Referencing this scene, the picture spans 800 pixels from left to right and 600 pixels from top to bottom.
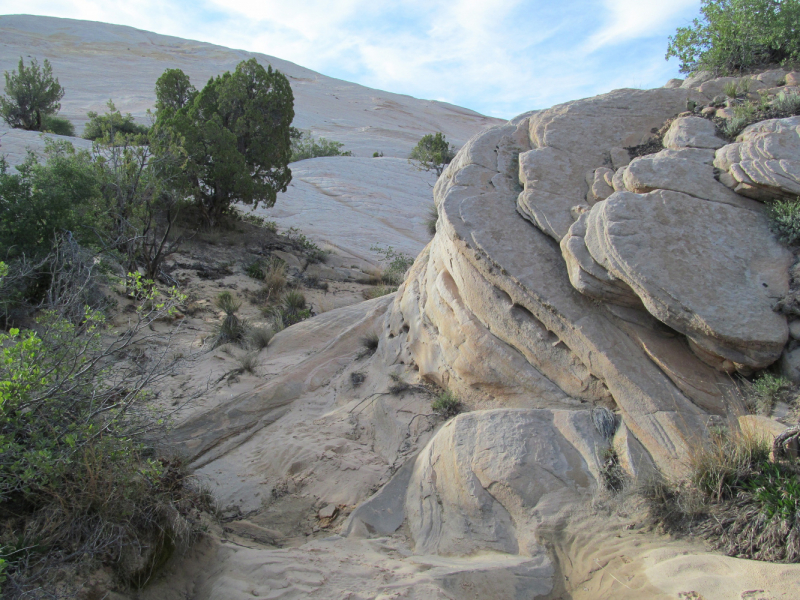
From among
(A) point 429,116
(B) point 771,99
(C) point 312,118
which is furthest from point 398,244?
(A) point 429,116

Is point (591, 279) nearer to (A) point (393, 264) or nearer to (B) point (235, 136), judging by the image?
(A) point (393, 264)

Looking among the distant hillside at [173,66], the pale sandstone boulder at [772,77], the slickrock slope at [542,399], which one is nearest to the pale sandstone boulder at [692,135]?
the slickrock slope at [542,399]

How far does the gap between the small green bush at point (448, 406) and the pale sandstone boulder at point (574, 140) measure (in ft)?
6.65

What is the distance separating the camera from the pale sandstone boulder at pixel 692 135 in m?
5.62

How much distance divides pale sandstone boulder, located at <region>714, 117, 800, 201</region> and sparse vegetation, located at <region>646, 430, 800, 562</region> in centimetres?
244

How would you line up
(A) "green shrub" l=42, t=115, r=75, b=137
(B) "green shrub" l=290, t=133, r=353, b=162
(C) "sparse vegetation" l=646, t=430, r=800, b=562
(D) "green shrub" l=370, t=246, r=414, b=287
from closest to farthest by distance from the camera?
(C) "sparse vegetation" l=646, t=430, r=800, b=562
(D) "green shrub" l=370, t=246, r=414, b=287
(A) "green shrub" l=42, t=115, r=75, b=137
(B) "green shrub" l=290, t=133, r=353, b=162

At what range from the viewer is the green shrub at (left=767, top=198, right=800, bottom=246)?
451cm

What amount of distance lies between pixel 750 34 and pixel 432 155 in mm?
21982

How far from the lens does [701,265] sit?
14.7 ft

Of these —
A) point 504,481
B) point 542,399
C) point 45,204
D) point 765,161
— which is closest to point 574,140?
point 765,161

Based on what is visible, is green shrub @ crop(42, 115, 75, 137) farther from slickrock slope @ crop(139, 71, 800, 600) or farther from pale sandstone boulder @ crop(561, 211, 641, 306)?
pale sandstone boulder @ crop(561, 211, 641, 306)

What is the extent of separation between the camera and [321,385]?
24.4 ft

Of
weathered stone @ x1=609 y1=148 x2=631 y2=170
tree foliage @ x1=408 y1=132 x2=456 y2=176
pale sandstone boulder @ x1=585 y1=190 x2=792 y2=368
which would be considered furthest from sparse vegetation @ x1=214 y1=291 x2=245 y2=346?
tree foliage @ x1=408 y1=132 x2=456 y2=176

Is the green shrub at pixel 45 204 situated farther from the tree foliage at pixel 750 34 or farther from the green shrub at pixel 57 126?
the green shrub at pixel 57 126
